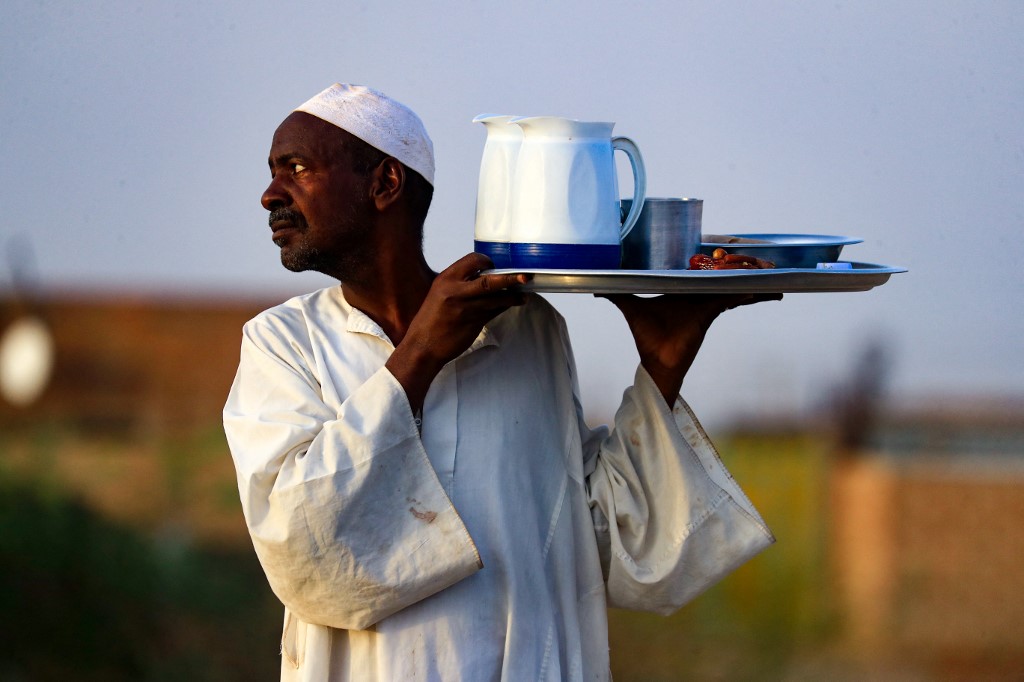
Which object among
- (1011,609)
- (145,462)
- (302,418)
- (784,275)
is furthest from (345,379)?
(1011,609)

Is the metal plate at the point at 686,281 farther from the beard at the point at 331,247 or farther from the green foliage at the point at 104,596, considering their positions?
the green foliage at the point at 104,596

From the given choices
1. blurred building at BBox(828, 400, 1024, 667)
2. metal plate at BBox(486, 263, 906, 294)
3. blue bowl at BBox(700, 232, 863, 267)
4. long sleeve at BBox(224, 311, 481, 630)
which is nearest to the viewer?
metal plate at BBox(486, 263, 906, 294)

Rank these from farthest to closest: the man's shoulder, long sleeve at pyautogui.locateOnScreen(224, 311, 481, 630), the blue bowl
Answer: the man's shoulder, the blue bowl, long sleeve at pyautogui.locateOnScreen(224, 311, 481, 630)

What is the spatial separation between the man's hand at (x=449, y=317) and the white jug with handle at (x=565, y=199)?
0.21ft

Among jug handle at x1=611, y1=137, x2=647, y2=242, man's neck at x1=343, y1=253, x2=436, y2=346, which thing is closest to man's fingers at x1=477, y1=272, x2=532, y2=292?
jug handle at x1=611, y1=137, x2=647, y2=242

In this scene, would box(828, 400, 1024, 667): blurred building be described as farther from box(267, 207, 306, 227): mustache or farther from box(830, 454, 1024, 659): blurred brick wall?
box(267, 207, 306, 227): mustache

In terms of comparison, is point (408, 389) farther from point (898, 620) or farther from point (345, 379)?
point (898, 620)

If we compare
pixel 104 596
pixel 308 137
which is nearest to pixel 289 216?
pixel 308 137

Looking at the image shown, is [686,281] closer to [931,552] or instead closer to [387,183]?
[387,183]

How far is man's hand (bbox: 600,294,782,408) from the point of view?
2.13 m

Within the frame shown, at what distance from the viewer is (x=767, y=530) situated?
2211mm

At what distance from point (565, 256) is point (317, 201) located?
451 millimetres

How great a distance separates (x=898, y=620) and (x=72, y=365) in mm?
2888

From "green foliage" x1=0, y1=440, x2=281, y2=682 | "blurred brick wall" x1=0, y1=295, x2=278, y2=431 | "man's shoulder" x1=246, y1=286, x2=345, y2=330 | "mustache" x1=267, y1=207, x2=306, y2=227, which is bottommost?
"green foliage" x1=0, y1=440, x2=281, y2=682
